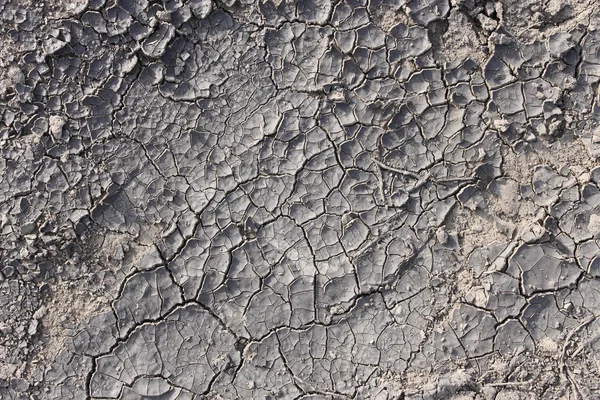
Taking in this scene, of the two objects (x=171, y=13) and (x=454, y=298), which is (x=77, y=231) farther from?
(x=454, y=298)

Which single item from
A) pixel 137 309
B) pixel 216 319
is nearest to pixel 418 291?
pixel 216 319

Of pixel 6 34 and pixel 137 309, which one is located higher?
pixel 6 34

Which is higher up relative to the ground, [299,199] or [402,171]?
[299,199]

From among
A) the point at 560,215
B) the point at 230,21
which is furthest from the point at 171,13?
the point at 560,215

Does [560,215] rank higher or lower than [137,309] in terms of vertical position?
lower

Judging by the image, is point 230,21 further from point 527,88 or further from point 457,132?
point 527,88

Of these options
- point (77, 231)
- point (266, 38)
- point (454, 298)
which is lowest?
point (454, 298)
